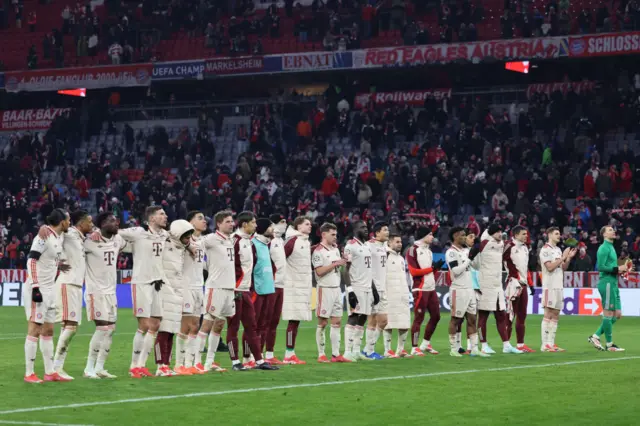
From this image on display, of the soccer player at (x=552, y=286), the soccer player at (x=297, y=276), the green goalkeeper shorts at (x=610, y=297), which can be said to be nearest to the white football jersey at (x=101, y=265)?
the soccer player at (x=297, y=276)

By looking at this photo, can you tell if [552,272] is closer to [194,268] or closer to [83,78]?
[194,268]

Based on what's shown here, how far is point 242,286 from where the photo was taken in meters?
17.0

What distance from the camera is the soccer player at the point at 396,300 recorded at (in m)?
20.2

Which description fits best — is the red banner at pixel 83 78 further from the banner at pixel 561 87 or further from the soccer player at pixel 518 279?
the soccer player at pixel 518 279

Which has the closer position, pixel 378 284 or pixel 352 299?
pixel 352 299

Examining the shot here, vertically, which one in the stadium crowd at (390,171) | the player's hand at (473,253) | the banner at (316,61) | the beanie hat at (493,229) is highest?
the banner at (316,61)

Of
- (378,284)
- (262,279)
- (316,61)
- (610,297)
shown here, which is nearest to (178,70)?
(316,61)

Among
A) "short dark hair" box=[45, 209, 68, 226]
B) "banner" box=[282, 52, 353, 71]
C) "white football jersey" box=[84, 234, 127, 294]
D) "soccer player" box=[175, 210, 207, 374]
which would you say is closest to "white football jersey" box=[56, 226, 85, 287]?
"white football jersey" box=[84, 234, 127, 294]

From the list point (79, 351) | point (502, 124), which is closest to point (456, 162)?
point (502, 124)

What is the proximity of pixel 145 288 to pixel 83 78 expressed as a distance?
34.0 metres

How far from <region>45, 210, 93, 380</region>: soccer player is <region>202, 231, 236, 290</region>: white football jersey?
1.84 meters

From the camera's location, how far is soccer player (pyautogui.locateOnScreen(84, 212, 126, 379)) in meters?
15.8

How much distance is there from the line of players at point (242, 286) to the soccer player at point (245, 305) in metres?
0.02

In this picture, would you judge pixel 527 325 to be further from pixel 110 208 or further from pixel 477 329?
pixel 110 208
